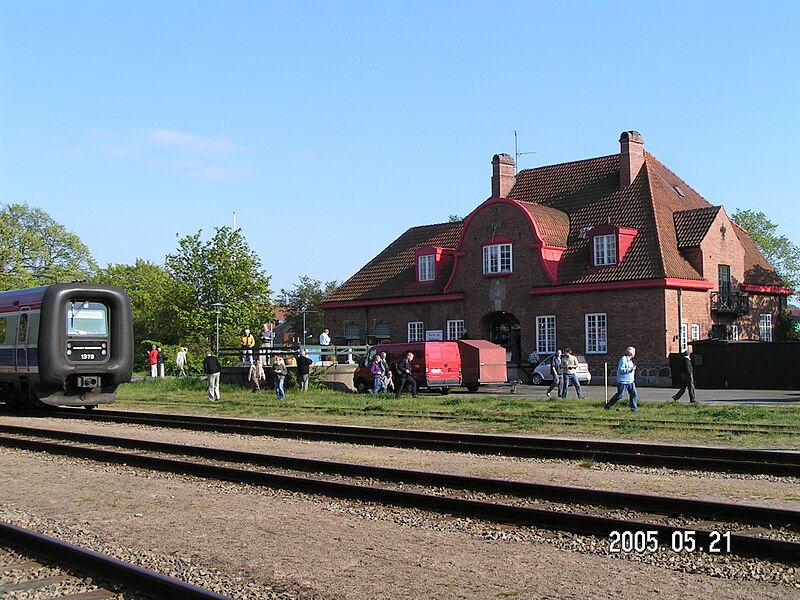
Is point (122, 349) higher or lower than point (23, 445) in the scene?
higher

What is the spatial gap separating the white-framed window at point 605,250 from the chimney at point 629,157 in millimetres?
4341

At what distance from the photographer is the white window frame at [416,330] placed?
51.0 meters

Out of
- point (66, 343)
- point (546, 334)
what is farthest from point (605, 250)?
point (66, 343)

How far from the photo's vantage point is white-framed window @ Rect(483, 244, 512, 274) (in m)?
47.2

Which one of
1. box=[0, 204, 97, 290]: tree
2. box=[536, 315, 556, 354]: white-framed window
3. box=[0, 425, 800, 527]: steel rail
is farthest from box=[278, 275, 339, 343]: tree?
box=[0, 425, 800, 527]: steel rail

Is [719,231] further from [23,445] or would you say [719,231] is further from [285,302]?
[285,302]

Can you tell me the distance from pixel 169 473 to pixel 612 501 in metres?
6.51

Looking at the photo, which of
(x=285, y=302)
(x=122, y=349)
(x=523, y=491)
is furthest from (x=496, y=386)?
(x=285, y=302)

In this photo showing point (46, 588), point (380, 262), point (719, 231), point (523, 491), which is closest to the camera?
point (46, 588)

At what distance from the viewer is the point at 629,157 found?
4669 cm

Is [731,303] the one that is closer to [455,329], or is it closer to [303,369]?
[455,329]

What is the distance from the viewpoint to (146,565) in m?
7.89
